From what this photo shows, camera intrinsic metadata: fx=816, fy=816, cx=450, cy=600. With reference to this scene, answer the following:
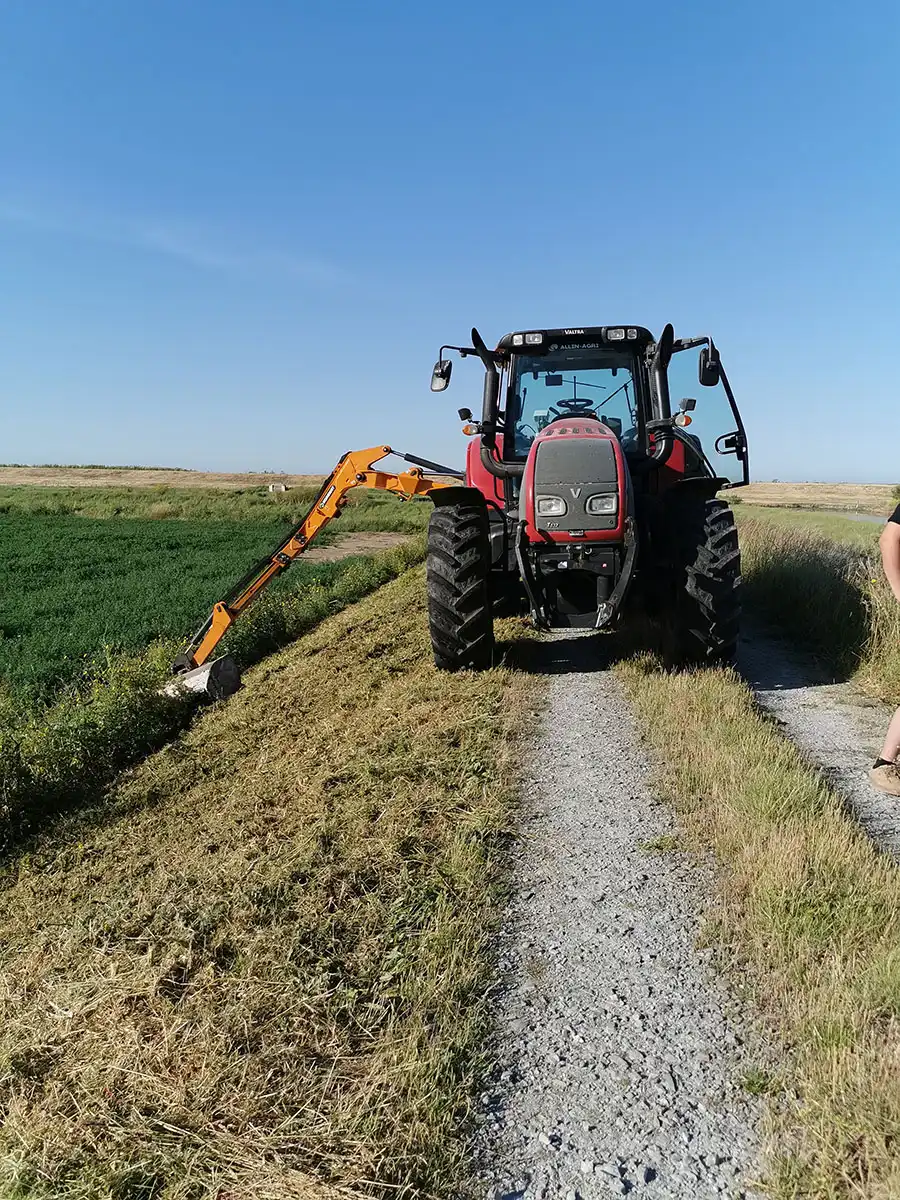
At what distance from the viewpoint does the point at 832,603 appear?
8.12m

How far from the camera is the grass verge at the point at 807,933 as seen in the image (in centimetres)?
198

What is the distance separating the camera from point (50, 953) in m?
3.57

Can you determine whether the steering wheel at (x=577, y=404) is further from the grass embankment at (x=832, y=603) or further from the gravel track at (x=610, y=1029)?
the gravel track at (x=610, y=1029)

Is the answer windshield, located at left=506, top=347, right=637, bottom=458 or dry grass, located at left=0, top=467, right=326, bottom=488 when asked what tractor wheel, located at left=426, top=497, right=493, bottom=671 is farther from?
dry grass, located at left=0, top=467, right=326, bottom=488

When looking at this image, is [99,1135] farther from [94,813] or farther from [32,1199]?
[94,813]

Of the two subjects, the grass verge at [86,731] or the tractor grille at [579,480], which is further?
the grass verge at [86,731]

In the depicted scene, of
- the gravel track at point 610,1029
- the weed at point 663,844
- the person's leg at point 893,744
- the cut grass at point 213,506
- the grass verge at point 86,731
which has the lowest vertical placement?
the grass verge at point 86,731

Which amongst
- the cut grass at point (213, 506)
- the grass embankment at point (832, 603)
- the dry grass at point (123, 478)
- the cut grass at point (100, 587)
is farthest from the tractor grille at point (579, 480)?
the dry grass at point (123, 478)

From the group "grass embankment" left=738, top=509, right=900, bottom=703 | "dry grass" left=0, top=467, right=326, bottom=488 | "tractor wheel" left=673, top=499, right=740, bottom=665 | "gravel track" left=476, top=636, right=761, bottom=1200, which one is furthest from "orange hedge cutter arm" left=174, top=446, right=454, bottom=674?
"dry grass" left=0, top=467, right=326, bottom=488

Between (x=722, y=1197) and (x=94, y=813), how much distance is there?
5.21 metres

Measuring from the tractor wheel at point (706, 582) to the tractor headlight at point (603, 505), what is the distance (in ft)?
2.44

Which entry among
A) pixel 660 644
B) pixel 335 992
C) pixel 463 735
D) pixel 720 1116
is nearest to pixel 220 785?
pixel 463 735

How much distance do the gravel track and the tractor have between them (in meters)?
2.35

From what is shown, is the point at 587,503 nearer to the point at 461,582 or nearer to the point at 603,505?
the point at 603,505
